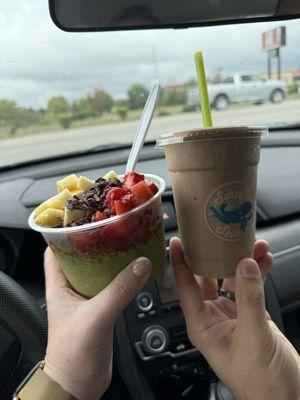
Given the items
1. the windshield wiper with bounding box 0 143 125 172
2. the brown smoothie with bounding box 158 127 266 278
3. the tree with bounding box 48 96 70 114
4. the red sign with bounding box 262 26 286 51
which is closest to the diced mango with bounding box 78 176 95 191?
the brown smoothie with bounding box 158 127 266 278

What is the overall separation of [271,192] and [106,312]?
6.36 ft

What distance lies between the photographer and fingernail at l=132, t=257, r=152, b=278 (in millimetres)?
1219

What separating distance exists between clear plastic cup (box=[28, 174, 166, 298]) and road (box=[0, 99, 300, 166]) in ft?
5.94

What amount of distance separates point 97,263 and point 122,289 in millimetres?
106

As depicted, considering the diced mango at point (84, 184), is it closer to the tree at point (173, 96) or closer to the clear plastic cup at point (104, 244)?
the clear plastic cup at point (104, 244)

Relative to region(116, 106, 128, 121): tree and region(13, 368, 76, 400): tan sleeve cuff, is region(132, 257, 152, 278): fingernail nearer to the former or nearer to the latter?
region(13, 368, 76, 400): tan sleeve cuff

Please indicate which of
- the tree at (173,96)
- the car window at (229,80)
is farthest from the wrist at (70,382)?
the car window at (229,80)

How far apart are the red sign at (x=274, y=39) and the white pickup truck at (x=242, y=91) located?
29 centimetres

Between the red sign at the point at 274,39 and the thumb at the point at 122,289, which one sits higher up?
the red sign at the point at 274,39

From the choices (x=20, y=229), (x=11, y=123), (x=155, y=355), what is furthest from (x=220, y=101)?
(x=155, y=355)

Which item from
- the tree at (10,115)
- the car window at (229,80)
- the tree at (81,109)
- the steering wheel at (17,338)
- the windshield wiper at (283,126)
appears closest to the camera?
the steering wheel at (17,338)

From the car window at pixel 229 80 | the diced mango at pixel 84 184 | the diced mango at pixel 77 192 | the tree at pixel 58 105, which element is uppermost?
the tree at pixel 58 105

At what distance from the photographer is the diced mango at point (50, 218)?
1277 mm

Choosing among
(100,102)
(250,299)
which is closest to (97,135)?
(100,102)
